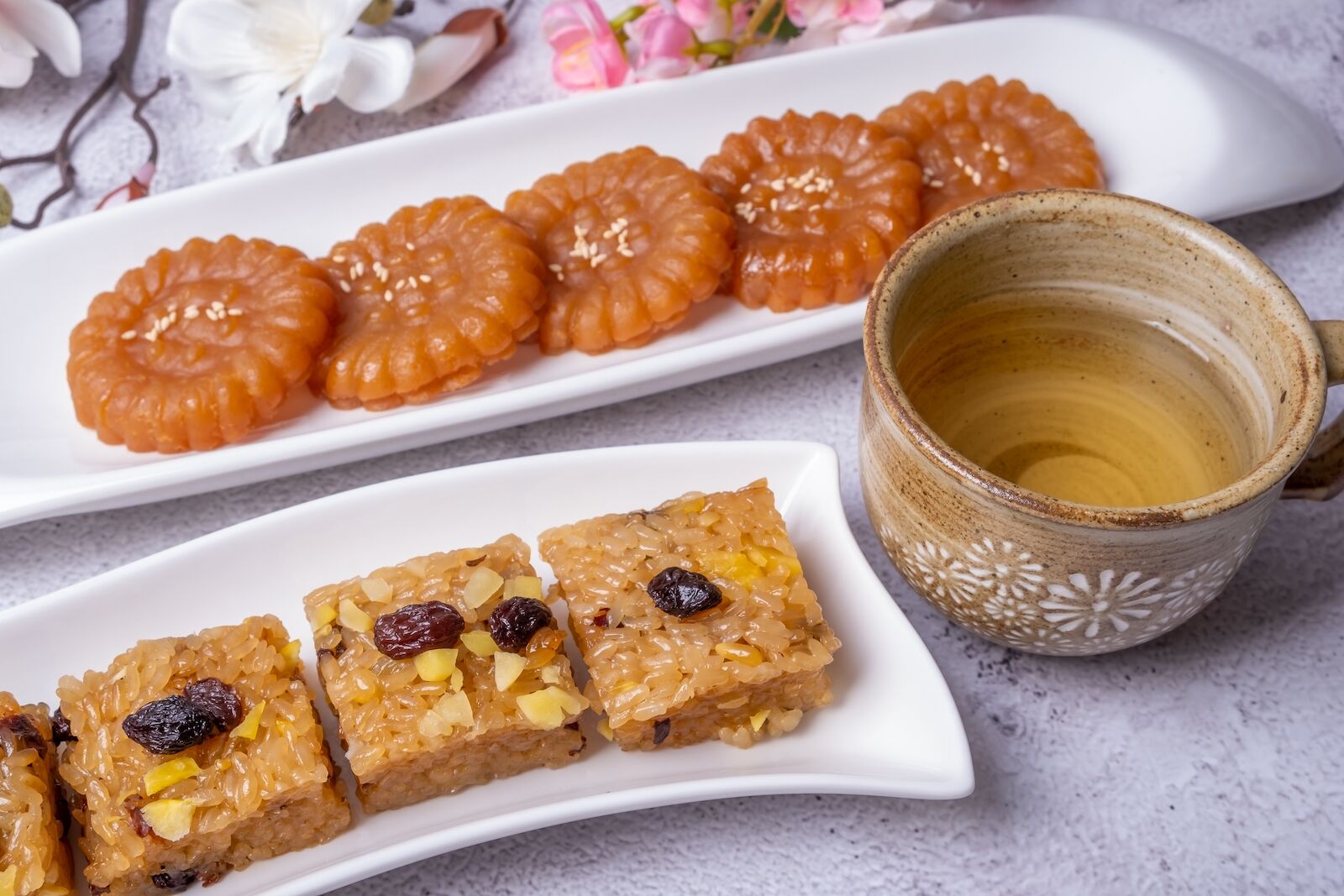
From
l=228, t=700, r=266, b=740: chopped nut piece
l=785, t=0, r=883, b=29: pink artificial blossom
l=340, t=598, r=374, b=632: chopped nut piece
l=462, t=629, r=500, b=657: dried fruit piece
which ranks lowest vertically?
l=228, t=700, r=266, b=740: chopped nut piece

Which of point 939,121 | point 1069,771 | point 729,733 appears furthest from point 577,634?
point 939,121

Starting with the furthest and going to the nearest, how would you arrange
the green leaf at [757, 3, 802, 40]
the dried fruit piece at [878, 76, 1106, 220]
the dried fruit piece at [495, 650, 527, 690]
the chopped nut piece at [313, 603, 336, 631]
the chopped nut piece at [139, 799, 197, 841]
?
the green leaf at [757, 3, 802, 40]
the dried fruit piece at [878, 76, 1106, 220]
the chopped nut piece at [313, 603, 336, 631]
the dried fruit piece at [495, 650, 527, 690]
the chopped nut piece at [139, 799, 197, 841]

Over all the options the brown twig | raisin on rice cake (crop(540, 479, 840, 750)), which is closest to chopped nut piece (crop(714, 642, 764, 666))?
raisin on rice cake (crop(540, 479, 840, 750))

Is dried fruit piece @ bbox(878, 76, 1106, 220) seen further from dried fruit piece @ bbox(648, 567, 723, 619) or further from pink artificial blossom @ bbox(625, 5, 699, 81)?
dried fruit piece @ bbox(648, 567, 723, 619)

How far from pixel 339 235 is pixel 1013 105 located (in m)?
1.85

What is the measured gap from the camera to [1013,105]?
10.9 feet

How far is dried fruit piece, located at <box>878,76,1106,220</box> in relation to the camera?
3.16 m

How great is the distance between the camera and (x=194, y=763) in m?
2.11

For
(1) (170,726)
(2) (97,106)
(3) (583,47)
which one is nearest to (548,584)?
(1) (170,726)

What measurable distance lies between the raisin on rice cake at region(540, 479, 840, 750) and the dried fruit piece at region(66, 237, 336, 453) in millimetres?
833

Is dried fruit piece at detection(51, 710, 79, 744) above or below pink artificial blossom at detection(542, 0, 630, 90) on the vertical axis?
below

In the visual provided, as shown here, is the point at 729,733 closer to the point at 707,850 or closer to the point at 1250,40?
the point at 707,850

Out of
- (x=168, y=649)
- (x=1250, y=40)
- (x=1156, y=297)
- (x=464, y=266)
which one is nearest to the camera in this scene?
(x=168, y=649)

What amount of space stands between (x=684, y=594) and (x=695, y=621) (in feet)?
0.20
